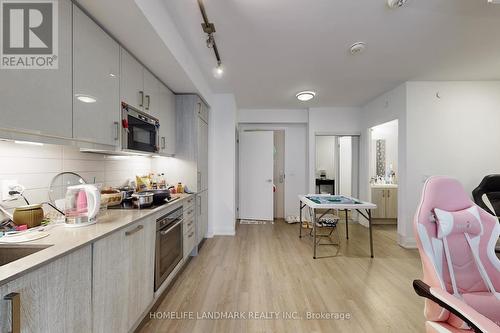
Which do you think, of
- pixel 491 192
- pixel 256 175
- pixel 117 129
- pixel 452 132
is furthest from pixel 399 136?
pixel 117 129

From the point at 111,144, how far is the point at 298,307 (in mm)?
2179

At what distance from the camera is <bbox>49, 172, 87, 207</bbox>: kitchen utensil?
158 cm

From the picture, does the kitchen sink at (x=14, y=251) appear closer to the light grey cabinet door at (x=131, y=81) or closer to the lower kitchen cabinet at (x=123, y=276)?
the lower kitchen cabinet at (x=123, y=276)

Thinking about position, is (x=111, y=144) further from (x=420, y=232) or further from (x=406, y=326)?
(x=406, y=326)

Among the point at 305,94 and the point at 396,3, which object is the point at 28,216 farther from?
the point at 305,94

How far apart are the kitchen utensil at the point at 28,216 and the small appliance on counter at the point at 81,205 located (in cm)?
14

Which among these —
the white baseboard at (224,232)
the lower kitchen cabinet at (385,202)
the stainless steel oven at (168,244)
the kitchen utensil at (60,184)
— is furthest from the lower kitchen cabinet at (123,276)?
the lower kitchen cabinet at (385,202)

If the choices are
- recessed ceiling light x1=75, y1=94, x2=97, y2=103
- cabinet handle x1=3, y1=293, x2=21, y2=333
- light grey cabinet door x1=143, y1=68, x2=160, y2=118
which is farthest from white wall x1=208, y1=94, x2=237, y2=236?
cabinet handle x1=3, y1=293, x2=21, y2=333

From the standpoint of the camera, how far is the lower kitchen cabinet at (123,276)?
3.91ft

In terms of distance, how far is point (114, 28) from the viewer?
5.33 feet

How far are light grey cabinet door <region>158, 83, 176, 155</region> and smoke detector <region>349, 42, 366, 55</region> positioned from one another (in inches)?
91.1

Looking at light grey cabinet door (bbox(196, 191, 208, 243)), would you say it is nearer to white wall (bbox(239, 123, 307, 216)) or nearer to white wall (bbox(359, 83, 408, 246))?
white wall (bbox(239, 123, 307, 216))

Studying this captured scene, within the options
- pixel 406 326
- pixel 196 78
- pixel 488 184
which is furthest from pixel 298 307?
pixel 488 184

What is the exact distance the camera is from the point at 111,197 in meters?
1.85
